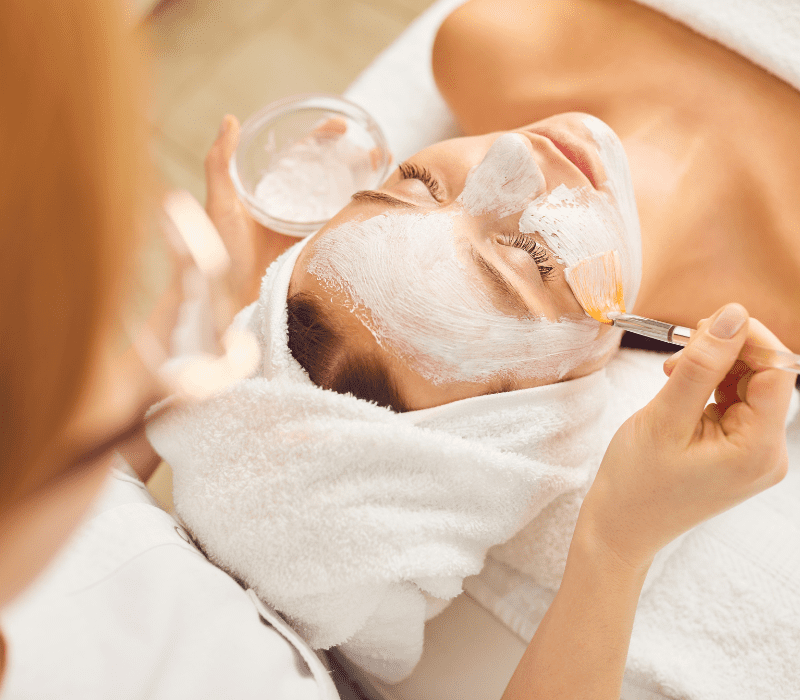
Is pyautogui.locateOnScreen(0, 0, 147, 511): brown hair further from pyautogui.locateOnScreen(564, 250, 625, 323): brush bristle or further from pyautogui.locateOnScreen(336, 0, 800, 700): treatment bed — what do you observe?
pyautogui.locateOnScreen(336, 0, 800, 700): treatment bed

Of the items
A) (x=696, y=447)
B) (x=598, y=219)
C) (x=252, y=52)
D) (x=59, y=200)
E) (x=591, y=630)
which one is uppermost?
(x=59, y=200)

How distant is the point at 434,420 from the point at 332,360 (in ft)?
0.53

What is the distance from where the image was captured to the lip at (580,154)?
79 centimetres

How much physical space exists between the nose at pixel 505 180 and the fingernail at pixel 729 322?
0.31 meters

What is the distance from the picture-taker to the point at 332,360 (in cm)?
79

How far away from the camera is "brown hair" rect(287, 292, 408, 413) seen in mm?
781

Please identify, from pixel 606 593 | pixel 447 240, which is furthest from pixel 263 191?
pixel 606 593

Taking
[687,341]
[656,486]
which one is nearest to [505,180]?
[687,341]

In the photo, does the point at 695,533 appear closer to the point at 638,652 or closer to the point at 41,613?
the point at 638,652

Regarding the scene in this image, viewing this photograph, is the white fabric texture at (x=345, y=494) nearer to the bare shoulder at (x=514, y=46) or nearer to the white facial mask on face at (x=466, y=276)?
the white facial mask on face at (x=466, y=276)

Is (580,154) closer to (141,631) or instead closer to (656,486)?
(656,486)

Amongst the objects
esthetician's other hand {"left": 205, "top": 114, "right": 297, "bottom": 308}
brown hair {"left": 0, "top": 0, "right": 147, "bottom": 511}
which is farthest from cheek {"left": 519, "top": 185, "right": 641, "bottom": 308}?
brown hair {"left": 0, "top": 0, "right": 147, "bottom": 511}

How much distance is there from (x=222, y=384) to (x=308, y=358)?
13 centimetres

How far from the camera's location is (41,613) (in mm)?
647
